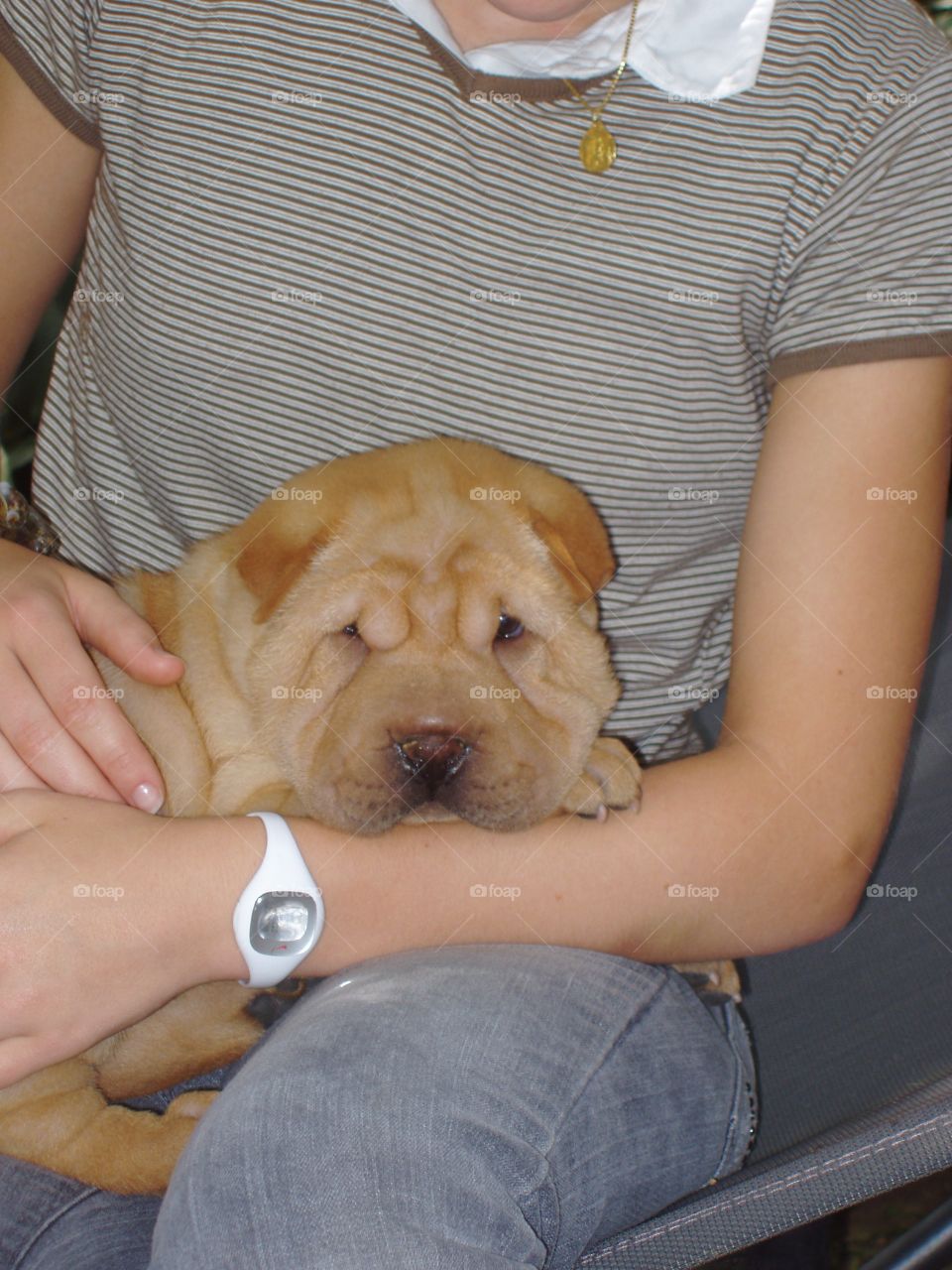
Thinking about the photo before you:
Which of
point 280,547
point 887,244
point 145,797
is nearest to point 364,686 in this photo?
point 280,547

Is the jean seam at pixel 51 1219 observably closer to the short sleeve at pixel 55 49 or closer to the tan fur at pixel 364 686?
the tan fur at pixel 364 686

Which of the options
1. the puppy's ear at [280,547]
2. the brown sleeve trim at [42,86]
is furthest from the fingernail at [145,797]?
the brown sleeve trim at [42,86]

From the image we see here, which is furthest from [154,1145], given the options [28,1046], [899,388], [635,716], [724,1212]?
[899,388]

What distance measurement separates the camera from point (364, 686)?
1.97m

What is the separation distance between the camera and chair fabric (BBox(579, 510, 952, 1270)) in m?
1.43

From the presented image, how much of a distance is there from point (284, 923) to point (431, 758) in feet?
1.12

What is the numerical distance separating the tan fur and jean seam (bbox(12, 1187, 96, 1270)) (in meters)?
0.07

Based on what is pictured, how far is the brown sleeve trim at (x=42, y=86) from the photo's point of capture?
201 centimetres

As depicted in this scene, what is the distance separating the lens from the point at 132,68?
197cm

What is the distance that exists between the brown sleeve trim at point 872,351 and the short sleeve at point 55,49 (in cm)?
128

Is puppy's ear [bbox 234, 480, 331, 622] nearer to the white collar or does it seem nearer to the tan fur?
the tan fur

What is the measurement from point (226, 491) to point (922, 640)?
125 centimetres

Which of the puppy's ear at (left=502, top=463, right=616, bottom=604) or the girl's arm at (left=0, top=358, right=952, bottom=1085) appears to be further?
the puppy's ear at (left=502, top=463, right=616, bottom=604)

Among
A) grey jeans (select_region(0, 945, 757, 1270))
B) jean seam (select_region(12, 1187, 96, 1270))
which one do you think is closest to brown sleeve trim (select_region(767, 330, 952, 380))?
grey jeans (select_region(0, 945, 757, 1270))
